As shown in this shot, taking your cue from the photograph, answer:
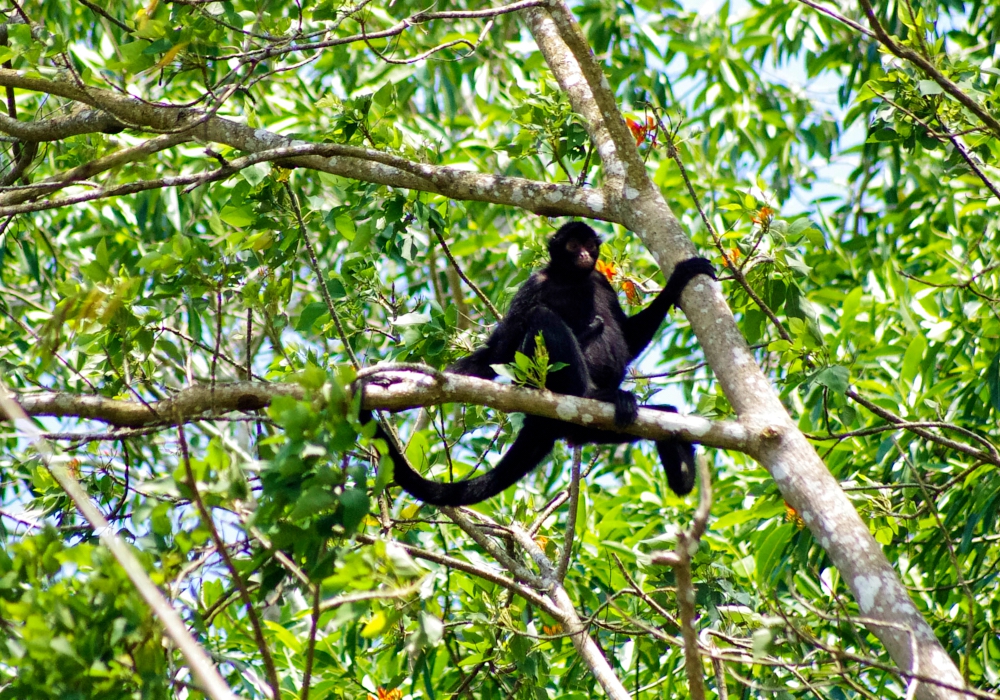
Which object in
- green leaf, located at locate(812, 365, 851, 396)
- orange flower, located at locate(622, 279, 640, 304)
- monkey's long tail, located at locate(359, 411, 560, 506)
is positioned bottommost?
green leaf, located at locate(812, 365, 851, 396)

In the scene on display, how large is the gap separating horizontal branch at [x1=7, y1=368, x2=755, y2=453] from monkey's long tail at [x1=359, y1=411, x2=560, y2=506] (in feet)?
1.97

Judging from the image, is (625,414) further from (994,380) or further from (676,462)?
(994,380)

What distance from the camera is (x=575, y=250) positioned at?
23.3 feet

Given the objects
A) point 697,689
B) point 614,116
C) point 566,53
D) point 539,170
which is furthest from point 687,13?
point 697,689

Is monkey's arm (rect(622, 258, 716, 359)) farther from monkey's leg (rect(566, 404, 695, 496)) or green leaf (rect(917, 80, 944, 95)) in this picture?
green leaf (rect(917, 80, 944, 95))

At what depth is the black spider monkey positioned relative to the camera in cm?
518

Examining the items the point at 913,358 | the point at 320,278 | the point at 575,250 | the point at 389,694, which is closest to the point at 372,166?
the point at 320,278

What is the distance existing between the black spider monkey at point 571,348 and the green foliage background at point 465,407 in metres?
0.28

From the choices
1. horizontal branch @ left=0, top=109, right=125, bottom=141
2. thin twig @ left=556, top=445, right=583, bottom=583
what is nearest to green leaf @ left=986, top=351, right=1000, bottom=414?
thin twig @ left=556, top=445, right=583, bottom=583

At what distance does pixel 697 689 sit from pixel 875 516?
2642 mm

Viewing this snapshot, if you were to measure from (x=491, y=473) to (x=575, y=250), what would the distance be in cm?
215

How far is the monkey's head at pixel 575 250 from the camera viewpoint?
706 cm

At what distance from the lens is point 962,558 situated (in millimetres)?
5910

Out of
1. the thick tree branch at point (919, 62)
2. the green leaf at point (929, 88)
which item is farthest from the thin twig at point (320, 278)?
the green leaf at point (929, 88)
